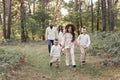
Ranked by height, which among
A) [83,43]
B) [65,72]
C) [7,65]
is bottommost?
[65,72]

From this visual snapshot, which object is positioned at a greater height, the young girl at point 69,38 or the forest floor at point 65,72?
the young girl at point 69,38

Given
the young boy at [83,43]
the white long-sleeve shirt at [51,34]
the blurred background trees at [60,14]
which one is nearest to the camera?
the young boy at [83,43]

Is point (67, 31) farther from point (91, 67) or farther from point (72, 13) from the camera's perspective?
point (72, 13)

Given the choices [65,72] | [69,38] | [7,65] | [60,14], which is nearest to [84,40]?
[69,38]

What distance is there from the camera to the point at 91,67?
13.2 metres

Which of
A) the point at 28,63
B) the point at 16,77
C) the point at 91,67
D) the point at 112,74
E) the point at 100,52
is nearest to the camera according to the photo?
the point at 16,77

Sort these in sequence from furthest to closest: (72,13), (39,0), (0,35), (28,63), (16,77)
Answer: (0,35) < (72,13) < (39,0) < (28,63) < (16,77)

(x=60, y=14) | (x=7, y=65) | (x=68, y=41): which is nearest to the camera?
(x=7, y=65)

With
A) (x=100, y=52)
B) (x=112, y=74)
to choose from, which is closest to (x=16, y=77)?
(x=112, y=74)

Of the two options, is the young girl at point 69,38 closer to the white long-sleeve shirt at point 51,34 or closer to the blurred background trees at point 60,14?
the white long-sleeve shirt at point 51,34

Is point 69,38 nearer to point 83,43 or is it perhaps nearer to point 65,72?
point 83,43

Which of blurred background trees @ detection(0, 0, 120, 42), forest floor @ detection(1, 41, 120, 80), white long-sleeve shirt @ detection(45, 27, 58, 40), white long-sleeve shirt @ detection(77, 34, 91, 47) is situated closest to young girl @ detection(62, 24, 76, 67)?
white long-sleeve shirt @ detection(77, 34, 91, 47)

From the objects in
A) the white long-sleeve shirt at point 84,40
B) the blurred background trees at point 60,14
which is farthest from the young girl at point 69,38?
the blurred background trees at point 60,14

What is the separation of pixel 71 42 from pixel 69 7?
123 feet
